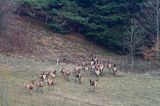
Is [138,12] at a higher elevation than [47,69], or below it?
higher

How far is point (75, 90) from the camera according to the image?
2381 cm

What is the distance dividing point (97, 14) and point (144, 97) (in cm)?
1794

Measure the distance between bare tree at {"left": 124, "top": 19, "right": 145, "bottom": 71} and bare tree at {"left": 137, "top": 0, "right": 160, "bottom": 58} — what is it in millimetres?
679

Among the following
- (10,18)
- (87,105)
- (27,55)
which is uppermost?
(10,18)

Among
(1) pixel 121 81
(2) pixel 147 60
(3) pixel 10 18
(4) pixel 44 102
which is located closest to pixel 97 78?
(1) pixel 121 81

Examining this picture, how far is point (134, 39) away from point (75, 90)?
13327mm

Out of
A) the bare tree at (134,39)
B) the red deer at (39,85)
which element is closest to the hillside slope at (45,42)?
the bare tree at (134,39)

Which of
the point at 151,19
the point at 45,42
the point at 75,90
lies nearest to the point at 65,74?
the point at 75,90

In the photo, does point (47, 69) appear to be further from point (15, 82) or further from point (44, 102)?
point (44, 102)

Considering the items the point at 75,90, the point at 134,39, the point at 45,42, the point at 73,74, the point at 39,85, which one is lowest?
the point at 75,90

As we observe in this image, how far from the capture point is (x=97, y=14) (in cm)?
4031

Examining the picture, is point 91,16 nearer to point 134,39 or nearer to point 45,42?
point 45,42

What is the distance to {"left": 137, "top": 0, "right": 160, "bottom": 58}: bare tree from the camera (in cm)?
3631

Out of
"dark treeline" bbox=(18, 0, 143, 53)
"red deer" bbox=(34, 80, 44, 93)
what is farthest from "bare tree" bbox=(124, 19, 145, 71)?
"red deer" bbox=(34, 80, 44, 93)
